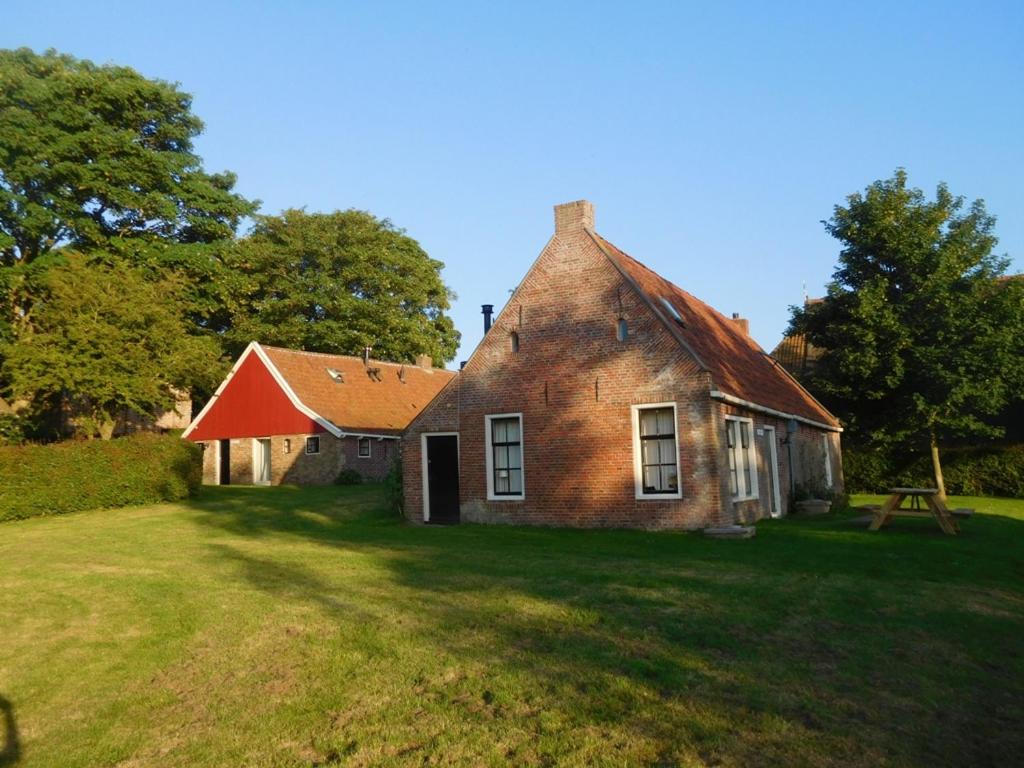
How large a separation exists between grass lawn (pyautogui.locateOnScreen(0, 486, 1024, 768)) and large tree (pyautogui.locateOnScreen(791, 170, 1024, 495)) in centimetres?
1656

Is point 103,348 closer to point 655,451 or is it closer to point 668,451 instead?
point 655,451

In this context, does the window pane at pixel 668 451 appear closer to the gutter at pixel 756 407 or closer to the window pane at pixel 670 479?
the window pane at pixel 670 479

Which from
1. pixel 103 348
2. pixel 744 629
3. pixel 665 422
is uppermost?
pixel 103 348

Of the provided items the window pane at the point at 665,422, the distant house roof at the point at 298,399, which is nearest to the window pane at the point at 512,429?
the window pane at the point at 665,422

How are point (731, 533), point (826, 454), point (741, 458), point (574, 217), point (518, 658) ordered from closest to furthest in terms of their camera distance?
point (518, 658) < point (731, 533) < point (741, 458) < point (574, 217) < point (826, 454)

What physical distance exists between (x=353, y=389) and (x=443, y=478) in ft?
61.8

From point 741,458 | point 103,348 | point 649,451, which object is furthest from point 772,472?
point 103,348

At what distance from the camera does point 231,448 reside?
1447 inches

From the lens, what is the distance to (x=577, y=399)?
1822 cm

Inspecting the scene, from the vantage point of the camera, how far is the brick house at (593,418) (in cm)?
1698

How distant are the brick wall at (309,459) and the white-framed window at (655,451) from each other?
17.0 meters

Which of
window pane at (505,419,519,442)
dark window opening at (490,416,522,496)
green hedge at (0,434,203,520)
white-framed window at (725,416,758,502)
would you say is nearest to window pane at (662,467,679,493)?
white-framed window at (725,416,758,502)

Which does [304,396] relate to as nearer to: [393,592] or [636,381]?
[636,381]

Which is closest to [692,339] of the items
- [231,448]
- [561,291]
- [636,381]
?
[636,381]
